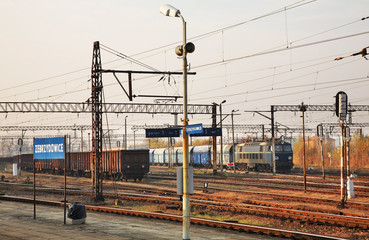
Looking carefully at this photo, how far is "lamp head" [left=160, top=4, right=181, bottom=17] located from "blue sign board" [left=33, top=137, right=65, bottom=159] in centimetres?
766

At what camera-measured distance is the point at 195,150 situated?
2805 inches

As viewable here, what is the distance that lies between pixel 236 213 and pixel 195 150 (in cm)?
4963

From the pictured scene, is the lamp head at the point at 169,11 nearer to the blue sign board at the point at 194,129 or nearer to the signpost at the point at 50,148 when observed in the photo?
the blue sign board at the point at 194,129

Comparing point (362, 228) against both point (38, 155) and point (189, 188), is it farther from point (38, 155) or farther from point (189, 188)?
point (38, 155)

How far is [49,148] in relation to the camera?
62.6ft

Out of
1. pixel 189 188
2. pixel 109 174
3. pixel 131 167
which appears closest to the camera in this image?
pixel 189 188

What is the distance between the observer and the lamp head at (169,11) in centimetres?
1306

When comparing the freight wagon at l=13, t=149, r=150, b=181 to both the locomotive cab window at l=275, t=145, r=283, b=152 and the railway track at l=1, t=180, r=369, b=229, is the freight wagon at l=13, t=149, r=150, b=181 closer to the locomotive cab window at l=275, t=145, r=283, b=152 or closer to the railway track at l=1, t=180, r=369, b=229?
the railway track at l=1, t=180, r=369, b=229

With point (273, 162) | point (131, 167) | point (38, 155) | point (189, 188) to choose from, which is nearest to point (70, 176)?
point (131, 167)

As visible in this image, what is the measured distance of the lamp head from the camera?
13.1 meters

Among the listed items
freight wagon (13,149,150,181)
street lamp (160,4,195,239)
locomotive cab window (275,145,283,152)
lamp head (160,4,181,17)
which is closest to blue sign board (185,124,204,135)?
street lamp (160,4,195,239)

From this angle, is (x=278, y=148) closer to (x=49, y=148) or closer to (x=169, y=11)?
(x=49, y=148)

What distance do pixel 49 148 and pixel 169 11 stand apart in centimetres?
896

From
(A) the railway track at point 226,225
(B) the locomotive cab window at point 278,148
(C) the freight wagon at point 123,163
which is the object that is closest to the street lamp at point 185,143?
(A) the railway track at point 226,225
